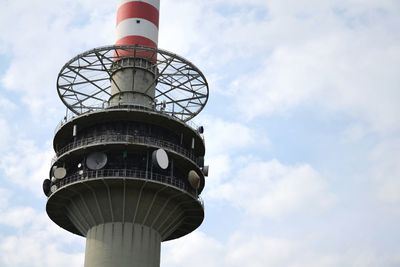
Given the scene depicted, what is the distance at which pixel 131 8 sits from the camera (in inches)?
2319

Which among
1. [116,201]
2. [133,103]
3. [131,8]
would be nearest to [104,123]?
[133,103]

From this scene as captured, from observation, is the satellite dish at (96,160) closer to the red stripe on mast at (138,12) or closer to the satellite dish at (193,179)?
the satellite dish at (193,179)

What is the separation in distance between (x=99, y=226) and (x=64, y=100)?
12810 mm

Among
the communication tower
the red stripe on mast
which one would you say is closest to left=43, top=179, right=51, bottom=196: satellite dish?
the communication tower

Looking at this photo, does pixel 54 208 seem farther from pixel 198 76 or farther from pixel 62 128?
pixel 198 76

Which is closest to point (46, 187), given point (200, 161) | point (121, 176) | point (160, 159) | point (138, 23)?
point (121, 176)

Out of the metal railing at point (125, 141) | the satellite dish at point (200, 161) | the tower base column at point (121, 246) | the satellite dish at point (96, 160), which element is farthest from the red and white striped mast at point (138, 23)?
the tower base column at point (121, 246)

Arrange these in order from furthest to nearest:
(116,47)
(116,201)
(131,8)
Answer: (131,8), (116,47), (116,201)

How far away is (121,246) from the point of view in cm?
5053

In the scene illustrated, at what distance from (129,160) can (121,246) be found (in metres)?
6.41

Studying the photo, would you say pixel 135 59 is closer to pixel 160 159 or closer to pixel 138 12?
pixel 138 12

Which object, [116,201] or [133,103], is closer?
[116,201]

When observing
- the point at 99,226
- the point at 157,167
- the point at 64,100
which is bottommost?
the point at 99,226

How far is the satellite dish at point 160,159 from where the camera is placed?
50.5 meters
